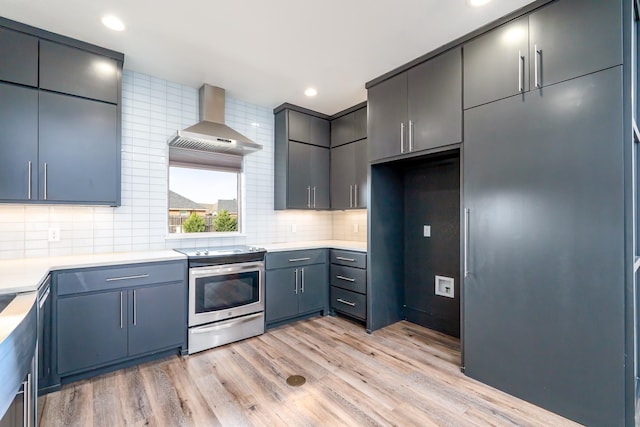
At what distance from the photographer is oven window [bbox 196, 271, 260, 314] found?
2.75m

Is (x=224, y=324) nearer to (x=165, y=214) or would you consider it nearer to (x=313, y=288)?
(x=313, y=288)

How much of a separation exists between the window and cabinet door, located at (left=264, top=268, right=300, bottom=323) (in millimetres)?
863

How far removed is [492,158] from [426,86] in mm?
915

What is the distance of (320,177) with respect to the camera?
4078 mm

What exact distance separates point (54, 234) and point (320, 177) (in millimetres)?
2846

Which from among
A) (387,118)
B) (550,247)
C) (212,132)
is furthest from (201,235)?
(550,247)

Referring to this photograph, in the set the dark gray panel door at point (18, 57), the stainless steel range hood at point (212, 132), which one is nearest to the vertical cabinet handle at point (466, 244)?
the stainless steel range hood at point (212, 132)

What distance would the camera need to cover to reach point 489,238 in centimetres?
219

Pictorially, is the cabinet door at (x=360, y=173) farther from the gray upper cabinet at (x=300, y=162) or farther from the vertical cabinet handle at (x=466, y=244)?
the vertical cabinet handle at (x=466, y=244)

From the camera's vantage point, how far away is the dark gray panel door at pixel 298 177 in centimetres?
378

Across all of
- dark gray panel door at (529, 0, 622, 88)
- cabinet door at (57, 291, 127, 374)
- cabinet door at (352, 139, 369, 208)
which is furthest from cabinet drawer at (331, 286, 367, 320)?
dark gray panel door at (529, 0, 622, 88)

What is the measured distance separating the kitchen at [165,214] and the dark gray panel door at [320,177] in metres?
0.15

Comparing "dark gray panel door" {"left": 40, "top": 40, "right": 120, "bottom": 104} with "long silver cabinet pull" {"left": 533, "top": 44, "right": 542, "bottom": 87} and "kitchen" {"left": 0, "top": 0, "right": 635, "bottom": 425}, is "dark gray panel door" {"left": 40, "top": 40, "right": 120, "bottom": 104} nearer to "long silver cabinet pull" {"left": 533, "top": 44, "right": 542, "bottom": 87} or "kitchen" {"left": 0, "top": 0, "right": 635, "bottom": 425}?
"kitchen" {"left": 0, "top": 0, "right": 635, "bottom": 425}

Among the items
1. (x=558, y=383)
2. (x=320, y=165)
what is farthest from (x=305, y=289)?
(x=558, y=383)
